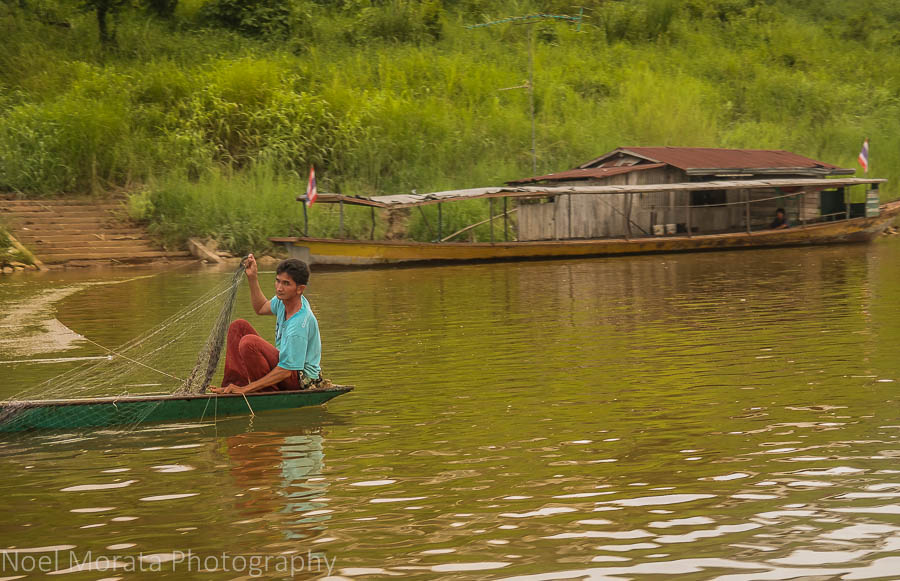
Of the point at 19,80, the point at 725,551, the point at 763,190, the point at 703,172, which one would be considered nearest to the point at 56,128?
the point at 19,80

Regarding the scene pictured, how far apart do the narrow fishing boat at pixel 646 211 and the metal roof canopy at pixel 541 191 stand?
0.09 feet

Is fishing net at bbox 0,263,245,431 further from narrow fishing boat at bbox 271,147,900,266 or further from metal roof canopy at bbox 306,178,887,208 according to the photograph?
narrow fishing boat at bbox 271,147,900,266

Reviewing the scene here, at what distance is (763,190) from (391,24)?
1623 centimetres

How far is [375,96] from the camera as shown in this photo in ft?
105

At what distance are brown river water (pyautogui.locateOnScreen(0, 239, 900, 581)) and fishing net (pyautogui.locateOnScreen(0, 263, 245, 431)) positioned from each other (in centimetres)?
18

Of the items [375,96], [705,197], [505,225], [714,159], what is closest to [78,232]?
[375,96]

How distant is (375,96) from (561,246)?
1021 centimetres

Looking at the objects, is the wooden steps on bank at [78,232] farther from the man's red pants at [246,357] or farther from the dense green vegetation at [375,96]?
the man's red pants at [246,357]

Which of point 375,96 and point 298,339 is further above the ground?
point 375,96

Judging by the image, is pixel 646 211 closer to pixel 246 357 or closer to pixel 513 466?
pixel 246 357

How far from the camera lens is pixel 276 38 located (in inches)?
1435

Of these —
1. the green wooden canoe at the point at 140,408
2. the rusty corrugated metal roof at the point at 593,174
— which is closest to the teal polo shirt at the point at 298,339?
the green wooden canoe at the point at 140,408

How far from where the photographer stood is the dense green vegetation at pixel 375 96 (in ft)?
91.2

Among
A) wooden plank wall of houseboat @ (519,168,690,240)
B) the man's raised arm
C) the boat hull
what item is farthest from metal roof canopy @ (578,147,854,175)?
the man's raised arm
